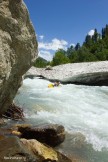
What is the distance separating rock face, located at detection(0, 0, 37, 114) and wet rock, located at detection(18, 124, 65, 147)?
113 cm

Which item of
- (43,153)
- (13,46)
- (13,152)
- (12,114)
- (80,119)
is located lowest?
(80,119)

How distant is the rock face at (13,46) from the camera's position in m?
7.81

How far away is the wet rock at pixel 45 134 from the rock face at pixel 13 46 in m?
1.13

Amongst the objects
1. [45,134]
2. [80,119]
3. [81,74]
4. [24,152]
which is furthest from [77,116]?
[81,74]

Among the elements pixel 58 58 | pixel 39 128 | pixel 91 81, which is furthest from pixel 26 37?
pixel 58 58

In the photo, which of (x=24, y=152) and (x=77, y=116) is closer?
(x=24, y=152)

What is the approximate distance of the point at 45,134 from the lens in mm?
8531

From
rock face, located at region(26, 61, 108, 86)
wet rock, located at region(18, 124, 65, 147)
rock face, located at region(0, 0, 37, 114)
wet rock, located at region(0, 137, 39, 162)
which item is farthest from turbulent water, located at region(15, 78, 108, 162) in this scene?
rock face, located at region(26, 61, 108, 86)

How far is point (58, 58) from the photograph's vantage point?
75.0m

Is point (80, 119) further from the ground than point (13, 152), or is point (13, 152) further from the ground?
point (13, 152)

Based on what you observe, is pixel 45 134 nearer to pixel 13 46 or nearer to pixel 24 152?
pixel 13 46

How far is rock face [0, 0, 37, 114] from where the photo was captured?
7809 millimetres

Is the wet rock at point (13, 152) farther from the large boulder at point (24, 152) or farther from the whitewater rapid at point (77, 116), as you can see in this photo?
the whitewater rapid at point (77, 116)

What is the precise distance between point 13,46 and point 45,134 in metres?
2.36
